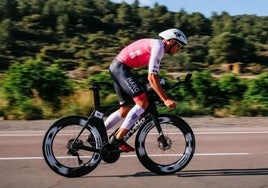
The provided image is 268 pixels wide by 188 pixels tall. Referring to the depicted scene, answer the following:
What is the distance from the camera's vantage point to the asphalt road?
6387 millimetres

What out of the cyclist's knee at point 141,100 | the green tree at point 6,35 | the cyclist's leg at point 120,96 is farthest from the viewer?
the green tree at point 6,35

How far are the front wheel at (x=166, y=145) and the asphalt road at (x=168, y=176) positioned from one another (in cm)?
16

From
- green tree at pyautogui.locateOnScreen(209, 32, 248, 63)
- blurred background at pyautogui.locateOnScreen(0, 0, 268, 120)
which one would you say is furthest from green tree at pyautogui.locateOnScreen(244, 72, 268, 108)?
green tree at pyautogui.locateOnScreen(209, 32, 248, 63)

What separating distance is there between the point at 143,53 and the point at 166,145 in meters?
1.25

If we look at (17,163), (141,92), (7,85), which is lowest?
(7,85)

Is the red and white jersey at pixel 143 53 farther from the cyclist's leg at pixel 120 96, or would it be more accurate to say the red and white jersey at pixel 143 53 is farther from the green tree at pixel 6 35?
the green tree at pixel 6 35

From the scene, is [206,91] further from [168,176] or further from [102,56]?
[102,56]

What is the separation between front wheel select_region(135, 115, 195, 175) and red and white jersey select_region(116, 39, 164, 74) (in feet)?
2.54

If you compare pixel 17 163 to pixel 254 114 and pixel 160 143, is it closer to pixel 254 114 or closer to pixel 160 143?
pixel 160 143

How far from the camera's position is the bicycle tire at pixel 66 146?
21.9ft

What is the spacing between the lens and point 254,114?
1522 cm

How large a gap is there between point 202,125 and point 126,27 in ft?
286

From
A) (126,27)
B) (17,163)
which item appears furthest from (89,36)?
(17,163)

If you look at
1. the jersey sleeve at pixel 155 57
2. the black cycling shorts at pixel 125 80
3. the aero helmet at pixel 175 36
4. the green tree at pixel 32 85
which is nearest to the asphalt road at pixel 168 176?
the black cycling shorts at pixel 125 80
